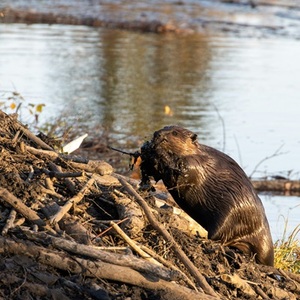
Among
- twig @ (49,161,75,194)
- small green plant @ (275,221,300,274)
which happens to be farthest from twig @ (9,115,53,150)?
small green plant @ (275,221,300,274)

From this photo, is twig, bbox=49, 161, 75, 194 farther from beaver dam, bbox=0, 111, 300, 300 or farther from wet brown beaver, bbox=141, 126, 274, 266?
wet brown beaver, bbox=141, 126, 274, 266

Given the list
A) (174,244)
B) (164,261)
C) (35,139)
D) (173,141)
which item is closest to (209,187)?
(173,141)

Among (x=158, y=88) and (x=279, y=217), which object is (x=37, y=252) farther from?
(x=158, y=88)

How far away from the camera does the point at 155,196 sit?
634 cm

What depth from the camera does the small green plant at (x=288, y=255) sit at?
6.73 meters

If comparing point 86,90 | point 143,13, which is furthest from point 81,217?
point 143,13

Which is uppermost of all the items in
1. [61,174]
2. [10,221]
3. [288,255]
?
[61,174]

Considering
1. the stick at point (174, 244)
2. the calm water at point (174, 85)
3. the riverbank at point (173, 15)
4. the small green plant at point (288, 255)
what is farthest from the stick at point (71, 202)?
the riverbank at point (173, 15)

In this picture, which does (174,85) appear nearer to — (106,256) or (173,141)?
(173,141)

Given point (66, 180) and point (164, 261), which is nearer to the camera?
point (164, 261)

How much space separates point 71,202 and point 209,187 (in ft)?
3.13

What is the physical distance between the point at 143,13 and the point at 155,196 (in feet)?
69.0

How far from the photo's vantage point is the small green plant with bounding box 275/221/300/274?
673 cm

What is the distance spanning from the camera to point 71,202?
527cm
